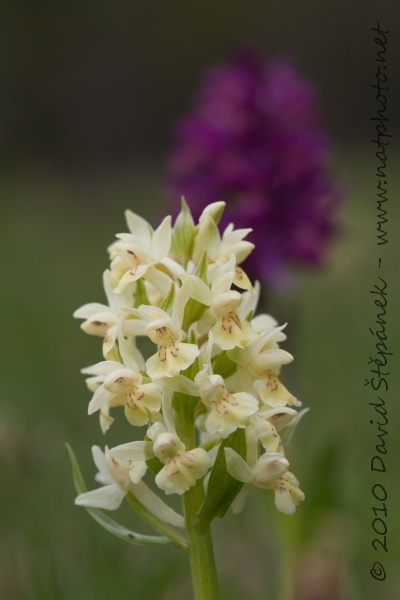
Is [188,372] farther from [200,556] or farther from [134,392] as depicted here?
[200,556]

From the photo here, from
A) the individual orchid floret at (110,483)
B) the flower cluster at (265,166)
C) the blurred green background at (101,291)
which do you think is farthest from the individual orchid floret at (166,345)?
the flower cluster at (265,166)

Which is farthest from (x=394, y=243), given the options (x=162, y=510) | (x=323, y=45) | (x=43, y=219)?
(x=323, y=45)

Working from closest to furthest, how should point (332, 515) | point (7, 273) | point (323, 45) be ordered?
point (332, 515) → point (7, 273) → point (323, 45)

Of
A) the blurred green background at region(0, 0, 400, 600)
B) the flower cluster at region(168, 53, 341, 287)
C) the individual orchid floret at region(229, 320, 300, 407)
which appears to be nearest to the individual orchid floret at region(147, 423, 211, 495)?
the individual orchid floret at region(229, 320, 300, 407)

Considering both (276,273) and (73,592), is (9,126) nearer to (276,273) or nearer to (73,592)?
(276,273)

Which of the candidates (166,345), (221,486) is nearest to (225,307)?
(166,345)

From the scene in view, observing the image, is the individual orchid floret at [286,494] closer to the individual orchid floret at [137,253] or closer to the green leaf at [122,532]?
the green leaf at [122,532]

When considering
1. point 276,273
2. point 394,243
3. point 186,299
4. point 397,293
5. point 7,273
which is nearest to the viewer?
point 186,299
